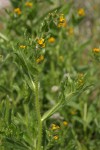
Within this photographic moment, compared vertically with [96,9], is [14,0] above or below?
below

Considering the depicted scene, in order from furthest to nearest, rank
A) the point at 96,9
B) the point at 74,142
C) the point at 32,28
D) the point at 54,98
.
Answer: the point at 96,9, the point at 32,28, the point at 54,98, the point at 74,142

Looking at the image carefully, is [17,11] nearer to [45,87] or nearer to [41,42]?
[45,87]

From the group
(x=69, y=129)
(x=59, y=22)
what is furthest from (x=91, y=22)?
(x=59, y=22)

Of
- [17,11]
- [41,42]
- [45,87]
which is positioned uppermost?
[17,11]

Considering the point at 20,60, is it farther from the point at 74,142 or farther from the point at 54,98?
the point at 54,98

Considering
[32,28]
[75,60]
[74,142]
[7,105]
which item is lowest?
[74,142]

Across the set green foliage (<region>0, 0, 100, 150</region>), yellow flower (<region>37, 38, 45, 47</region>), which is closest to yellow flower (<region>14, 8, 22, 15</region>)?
green foliage (<region>0, 0, 100, 150</region>)

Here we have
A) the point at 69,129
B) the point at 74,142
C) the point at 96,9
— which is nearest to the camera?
the point at 74,142

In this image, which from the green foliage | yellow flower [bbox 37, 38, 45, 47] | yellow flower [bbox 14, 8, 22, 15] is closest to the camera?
yellow flower [bbox 37, 38, 45, 47]

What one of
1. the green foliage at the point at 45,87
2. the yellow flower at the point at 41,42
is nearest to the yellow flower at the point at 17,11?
the green foliage at the point at 45,87

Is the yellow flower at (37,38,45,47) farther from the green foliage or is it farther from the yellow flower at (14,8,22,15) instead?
the yellow flower at (14,8,22,15)

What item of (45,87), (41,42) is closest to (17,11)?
(45,87)
